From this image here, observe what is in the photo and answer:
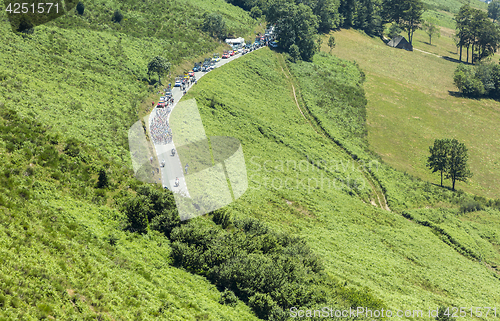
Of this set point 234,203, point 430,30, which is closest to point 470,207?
point 234,203

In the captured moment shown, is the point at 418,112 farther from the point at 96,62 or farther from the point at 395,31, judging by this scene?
the point at 96,62

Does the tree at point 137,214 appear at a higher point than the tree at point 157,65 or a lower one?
lower

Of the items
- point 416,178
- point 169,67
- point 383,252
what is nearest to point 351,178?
point 416,178

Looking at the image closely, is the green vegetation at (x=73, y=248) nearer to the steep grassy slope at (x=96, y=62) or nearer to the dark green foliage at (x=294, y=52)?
the steep grassy slope at (x=96, y=62)

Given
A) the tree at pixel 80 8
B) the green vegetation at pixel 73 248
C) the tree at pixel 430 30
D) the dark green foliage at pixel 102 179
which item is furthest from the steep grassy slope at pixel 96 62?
the tree at pixel 430 30

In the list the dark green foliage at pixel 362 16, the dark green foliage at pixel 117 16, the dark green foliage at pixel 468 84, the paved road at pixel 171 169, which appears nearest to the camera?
the paved road at pixel 171 169
